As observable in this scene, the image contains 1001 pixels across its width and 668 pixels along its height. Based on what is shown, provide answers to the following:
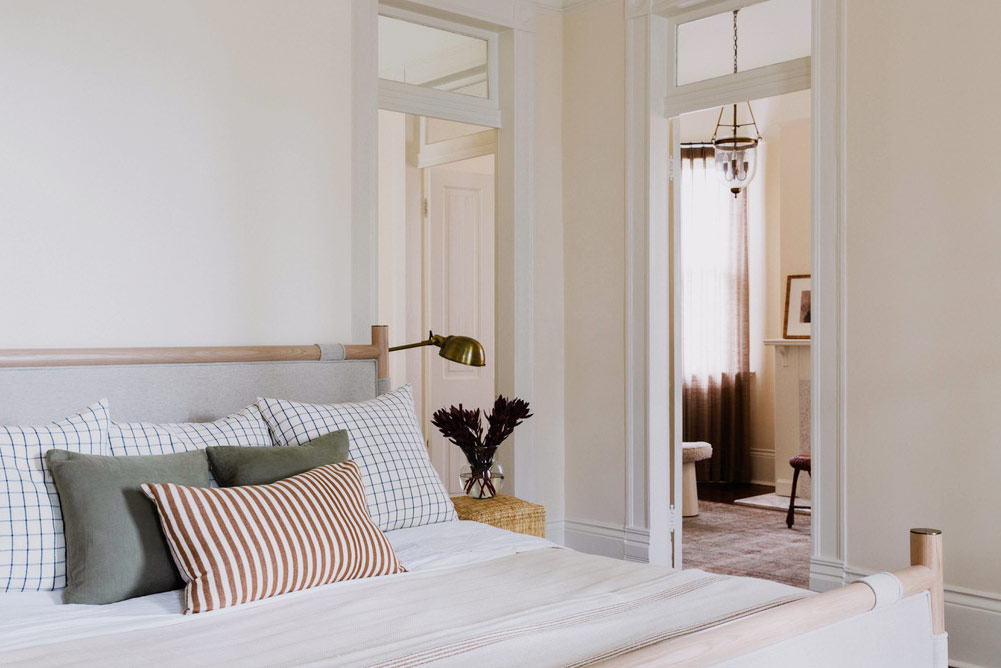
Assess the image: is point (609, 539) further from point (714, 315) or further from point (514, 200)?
point (714, 315)

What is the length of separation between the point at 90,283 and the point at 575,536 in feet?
8.41

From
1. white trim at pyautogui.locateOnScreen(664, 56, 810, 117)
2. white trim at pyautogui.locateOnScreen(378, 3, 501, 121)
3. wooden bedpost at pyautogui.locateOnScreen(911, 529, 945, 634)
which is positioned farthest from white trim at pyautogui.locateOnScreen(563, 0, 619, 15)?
wooden bedpost at pyautogui.locateOnScreen(911, 529, 945, 634)

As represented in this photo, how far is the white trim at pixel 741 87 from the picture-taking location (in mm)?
3811

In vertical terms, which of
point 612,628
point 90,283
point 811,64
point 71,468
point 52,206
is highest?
point 811,64

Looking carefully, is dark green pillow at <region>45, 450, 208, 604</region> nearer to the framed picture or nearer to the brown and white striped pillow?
the brown and white striped pillow

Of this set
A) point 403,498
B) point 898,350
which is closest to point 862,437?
point 898,350

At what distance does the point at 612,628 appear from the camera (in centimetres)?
190

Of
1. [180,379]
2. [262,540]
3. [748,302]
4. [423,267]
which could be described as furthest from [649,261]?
[748,302]

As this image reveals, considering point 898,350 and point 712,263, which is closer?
point 898,350

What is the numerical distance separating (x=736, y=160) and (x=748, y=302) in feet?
6.25

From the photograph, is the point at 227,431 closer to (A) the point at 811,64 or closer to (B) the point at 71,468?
(B) the point at 71,468

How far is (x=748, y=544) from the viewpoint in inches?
200

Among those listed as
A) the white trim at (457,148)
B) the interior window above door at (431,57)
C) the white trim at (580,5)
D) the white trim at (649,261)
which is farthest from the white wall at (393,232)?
the white trim at (649,261)

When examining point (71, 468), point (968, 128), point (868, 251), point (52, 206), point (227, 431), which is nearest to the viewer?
point (71, 468)
